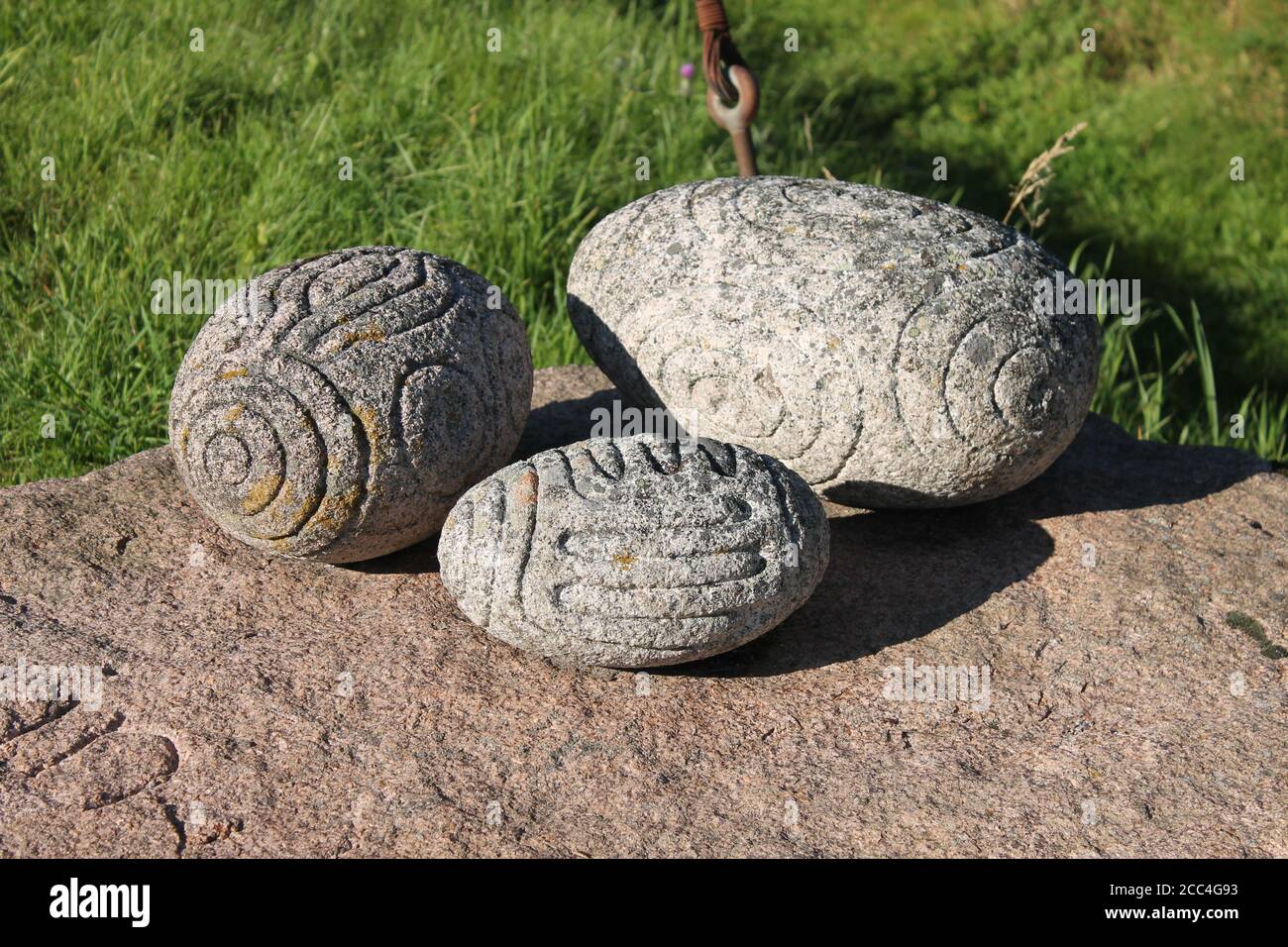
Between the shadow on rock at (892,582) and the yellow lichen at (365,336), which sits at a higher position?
the yellow lichen at (365,336)

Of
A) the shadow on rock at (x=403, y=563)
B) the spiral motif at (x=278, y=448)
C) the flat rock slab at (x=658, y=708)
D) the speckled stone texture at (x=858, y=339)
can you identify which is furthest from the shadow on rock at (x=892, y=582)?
the spiral motif at (x=278, y=448)

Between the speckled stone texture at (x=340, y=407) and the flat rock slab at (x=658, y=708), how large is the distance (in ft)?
0.85

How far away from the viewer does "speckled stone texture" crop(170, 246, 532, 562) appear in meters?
3.64

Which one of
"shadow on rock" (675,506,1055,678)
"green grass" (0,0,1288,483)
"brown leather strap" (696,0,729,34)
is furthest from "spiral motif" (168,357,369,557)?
"brown leather strap" (696,0,729,34)

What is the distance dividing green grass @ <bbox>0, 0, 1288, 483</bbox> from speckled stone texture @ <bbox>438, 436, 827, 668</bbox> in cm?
206

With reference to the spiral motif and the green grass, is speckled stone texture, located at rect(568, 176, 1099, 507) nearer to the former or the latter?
the spiral motif

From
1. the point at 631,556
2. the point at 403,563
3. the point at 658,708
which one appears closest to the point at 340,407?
the point at 403,563

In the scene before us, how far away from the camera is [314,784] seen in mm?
3135

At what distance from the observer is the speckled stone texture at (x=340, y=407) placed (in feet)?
11.9

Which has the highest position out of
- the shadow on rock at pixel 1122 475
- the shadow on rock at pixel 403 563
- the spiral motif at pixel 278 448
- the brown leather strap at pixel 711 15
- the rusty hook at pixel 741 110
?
the brown leather strap at pixel 711 15

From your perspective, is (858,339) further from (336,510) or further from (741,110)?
(336,510)

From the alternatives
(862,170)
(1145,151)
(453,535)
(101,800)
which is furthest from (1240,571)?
(1145,151)

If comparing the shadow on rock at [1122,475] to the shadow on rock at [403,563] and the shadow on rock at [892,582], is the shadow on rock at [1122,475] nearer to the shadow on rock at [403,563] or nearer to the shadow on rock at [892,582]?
the shadow on rock at [892,582]

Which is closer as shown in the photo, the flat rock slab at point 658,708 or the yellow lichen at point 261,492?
the flat rock slab at point 658,708
